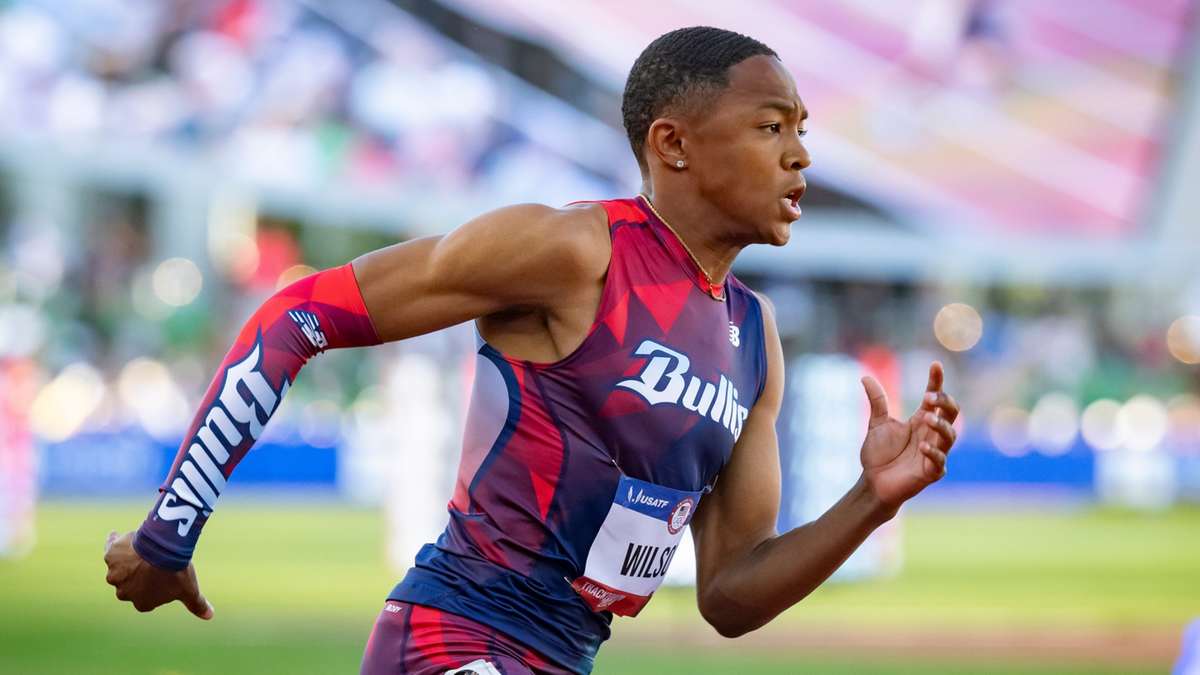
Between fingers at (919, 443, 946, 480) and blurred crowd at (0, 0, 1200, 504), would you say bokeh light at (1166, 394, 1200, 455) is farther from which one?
fingers at (919, 443, 946, 480)

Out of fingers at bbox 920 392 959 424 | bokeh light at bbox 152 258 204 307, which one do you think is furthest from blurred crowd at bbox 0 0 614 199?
fingers at bbox 920 392 959 424

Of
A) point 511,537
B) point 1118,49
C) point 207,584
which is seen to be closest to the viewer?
point 511,537

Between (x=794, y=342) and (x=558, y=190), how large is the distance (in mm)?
16418

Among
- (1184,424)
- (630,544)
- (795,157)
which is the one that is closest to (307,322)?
(630,544)

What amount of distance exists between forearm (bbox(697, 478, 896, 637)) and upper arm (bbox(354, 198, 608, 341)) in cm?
82

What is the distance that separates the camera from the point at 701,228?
3076 millimetres

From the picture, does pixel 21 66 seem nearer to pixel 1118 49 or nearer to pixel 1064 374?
pixel 1064 374

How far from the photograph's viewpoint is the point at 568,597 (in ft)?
9.39

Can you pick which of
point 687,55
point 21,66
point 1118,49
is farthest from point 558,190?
point 687,55

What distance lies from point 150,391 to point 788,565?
1645 centimetres

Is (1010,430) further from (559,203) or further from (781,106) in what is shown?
(781,106)

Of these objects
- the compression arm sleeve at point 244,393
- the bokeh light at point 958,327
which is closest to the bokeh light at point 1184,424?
the bokeh light at point 958,327

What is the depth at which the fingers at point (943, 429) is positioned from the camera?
282cm

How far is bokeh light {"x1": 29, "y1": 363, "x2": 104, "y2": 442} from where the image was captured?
1712cm
